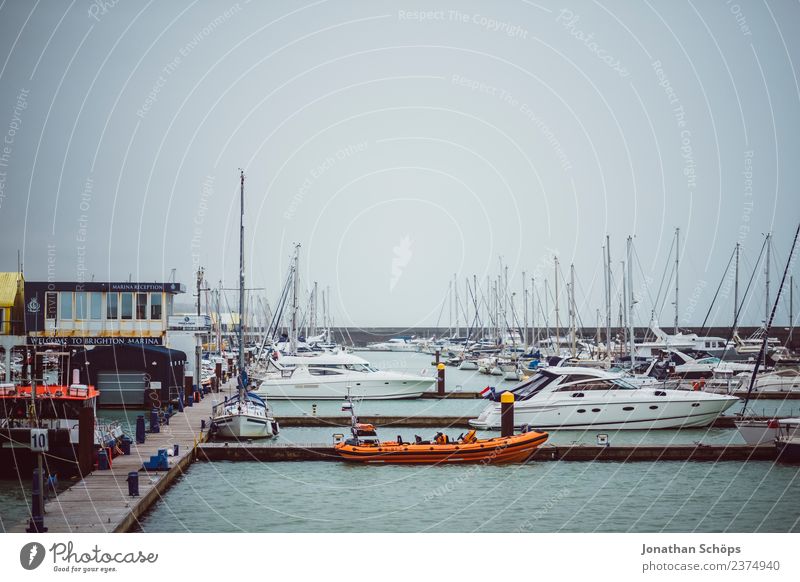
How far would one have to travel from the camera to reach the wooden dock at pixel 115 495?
12781 mm

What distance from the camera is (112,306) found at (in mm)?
27859

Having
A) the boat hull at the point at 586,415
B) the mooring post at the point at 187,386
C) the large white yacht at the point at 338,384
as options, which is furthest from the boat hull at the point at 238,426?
the large white yacht at the point at 338,384

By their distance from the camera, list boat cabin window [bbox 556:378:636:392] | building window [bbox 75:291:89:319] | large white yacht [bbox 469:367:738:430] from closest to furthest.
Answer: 1. large white yacht [bbox 469:367:738:430]
2. boat cabin window [bbox 556:378:636:392]
3. building window [bbox 75:291:89:319]

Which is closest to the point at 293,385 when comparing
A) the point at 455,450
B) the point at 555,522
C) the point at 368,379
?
the point at 368,379

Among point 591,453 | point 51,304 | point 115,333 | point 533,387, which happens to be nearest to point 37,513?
point 591,453

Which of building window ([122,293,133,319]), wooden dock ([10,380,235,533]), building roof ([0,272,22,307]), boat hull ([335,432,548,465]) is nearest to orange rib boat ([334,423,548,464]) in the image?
boat hull ([335,432,548,465])

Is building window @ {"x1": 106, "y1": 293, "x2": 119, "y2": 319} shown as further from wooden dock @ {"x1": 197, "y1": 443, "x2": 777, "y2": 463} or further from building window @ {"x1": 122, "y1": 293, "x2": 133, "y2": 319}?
wooden dock @ {"x1": 197, "y1": 443, "x2": 777, "y2": 463}

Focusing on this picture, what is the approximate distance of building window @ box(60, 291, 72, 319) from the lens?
1054 inches

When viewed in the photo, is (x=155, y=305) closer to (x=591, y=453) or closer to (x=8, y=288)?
(x=8, y=288)

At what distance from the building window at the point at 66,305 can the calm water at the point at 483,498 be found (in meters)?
9.55

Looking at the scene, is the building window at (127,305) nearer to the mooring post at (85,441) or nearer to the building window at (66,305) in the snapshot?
the building window at (66,305)

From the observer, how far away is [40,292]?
25.3m

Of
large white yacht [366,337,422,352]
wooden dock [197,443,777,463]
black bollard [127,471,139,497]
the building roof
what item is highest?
the building roof

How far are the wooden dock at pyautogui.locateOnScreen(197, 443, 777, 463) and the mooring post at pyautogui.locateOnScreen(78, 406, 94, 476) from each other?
11.3 ft
